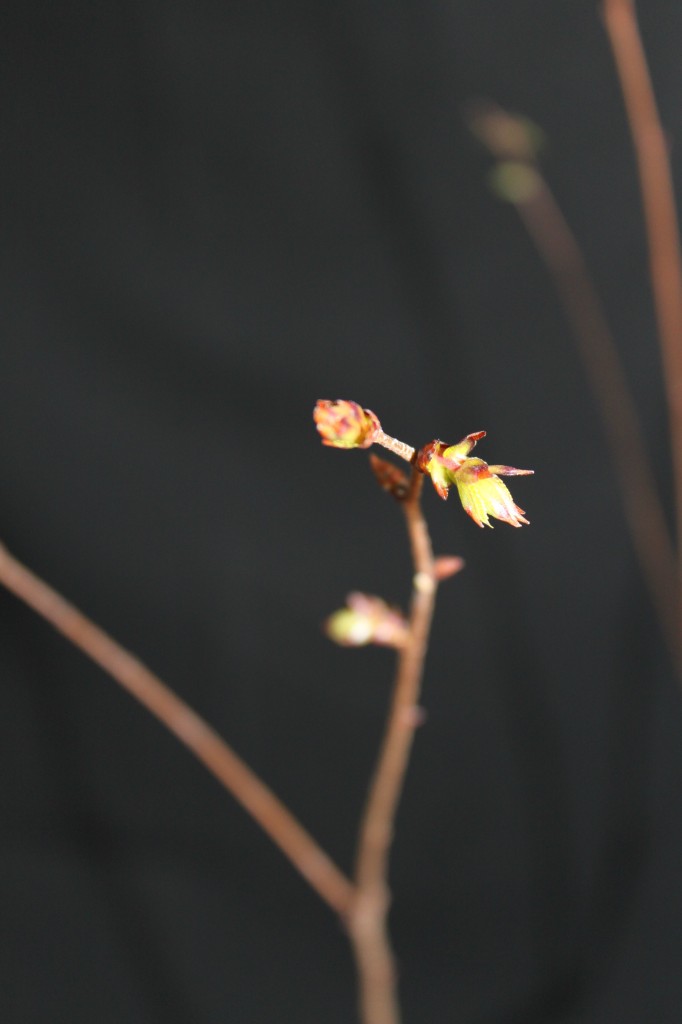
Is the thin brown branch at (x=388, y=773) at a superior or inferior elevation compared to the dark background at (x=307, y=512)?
inferior

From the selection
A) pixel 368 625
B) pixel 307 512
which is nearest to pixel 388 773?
pixel 368 625

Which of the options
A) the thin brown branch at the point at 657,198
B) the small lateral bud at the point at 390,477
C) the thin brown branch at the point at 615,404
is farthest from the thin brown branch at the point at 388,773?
the thin brown branch at the point at 615,404

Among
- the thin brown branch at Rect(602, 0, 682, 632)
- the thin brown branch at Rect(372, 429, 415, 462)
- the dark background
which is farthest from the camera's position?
the dark background

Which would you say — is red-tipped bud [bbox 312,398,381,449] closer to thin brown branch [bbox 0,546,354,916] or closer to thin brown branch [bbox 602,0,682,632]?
thin brown branch [bbox 0,546,354,916]

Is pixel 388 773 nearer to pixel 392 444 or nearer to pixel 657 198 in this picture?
pixel 392 444

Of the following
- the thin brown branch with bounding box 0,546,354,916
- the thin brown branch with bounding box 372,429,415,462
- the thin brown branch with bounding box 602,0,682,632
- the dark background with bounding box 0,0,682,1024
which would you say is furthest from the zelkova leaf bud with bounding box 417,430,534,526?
the dark background with bounding box 0,0,682,1024

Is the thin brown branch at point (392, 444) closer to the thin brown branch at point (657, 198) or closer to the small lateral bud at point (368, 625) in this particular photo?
the small lateral bud at point (368, 625)
